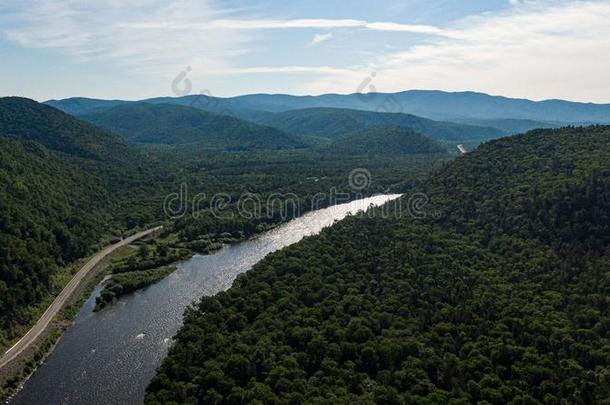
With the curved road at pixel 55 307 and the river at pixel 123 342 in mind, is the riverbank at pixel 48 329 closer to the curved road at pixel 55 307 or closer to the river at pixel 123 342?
the curved road at pixel 55 307

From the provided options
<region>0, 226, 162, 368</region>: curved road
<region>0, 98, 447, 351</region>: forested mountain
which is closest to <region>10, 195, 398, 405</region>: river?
<region>0, 226, 162, 368</region>: curved road

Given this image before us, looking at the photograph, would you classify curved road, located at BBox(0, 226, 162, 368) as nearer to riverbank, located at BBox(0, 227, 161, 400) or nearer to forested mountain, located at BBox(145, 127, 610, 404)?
riverbank, located at BBox(0, 227, 161, 400)

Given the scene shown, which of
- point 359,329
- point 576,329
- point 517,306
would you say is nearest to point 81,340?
point 359,329

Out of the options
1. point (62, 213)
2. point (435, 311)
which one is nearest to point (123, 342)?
point (435, 311)

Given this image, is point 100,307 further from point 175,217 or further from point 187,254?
point 175,217

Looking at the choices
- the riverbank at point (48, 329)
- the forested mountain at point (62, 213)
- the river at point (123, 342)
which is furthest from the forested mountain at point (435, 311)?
the forested mountain at point (62, 213)

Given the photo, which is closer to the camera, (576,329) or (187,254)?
(576,329)
